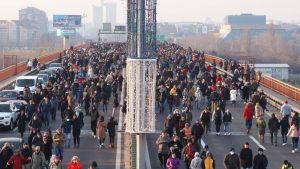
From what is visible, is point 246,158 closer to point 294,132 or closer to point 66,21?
point 294,132

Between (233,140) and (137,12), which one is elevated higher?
(137,12)

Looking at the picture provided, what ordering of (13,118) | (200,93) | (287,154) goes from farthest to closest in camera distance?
(200,93) < (13,118) < (287,154)

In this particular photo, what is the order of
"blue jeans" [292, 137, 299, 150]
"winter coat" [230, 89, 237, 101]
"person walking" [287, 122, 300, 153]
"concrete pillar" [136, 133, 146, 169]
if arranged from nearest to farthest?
"concrete pillar" [136, 133, 146, 169] < "person walking" [287, 122, 300, 153] < "blue jeans" [292, 137, 299, 150] < "winter coat" [230, 89, 237, 101]

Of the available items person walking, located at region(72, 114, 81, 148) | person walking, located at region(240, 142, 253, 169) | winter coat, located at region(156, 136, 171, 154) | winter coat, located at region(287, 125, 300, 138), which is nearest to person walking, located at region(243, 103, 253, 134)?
winter coat, located at region(287, 125, 300, 138)

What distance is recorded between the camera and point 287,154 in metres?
25.4

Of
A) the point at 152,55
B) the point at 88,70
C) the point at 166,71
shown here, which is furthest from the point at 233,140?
the point at 88,70

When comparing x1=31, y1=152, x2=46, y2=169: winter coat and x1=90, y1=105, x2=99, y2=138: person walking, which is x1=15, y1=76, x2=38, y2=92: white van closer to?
x1=90, y1=105, x2=99, y2=138: person walking

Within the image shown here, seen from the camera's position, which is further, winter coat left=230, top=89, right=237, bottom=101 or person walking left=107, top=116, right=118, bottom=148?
winter coat left=230, top=89, right=237, bottom=101

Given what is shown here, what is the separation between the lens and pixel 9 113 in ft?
99.0

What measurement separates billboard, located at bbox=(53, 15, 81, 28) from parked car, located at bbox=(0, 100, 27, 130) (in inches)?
3957

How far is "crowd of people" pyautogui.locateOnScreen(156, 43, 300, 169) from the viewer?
20.1m

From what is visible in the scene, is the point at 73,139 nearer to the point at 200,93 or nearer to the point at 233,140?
the point at 233,140

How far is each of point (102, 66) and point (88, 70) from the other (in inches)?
79.5

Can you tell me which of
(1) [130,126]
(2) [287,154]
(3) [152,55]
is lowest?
(2) [287,154]
